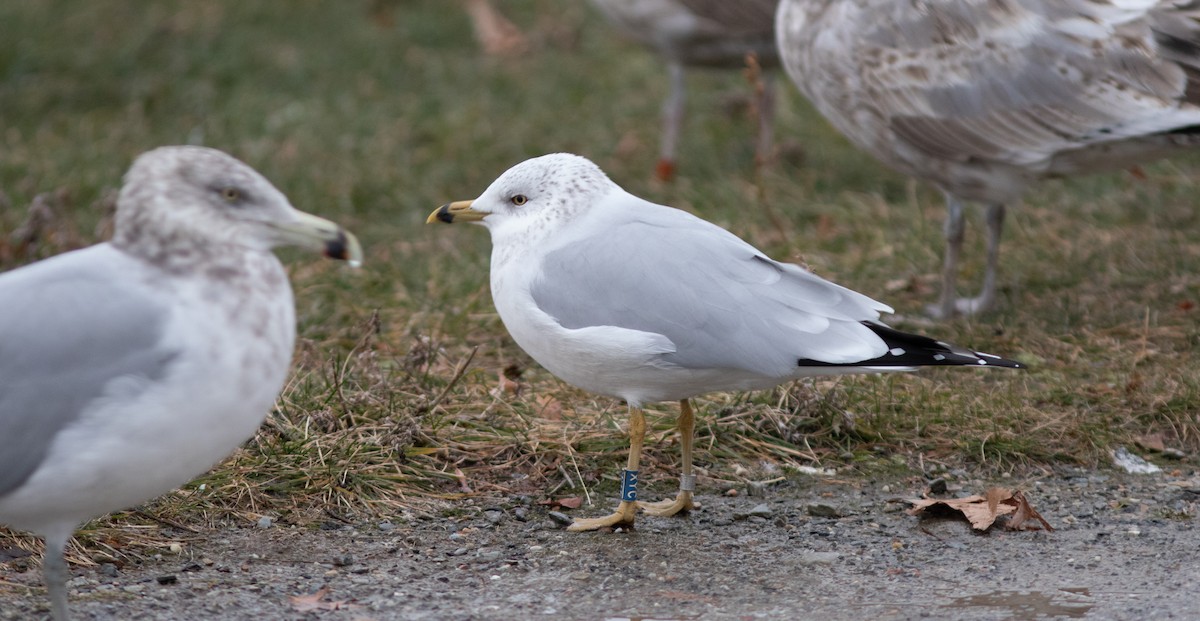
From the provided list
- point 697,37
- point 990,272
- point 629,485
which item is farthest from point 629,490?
point 697,37

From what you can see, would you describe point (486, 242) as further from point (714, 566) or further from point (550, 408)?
point (714, 566)

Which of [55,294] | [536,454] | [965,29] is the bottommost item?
[536,454]

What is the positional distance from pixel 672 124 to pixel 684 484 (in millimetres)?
3925

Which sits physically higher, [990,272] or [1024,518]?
[990,272]

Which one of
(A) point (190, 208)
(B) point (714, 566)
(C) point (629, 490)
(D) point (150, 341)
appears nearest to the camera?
(D) point (150, 341)

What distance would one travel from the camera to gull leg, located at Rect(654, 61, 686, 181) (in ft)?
23.9

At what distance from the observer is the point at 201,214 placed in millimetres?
2836

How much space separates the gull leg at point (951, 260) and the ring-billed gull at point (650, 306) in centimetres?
192

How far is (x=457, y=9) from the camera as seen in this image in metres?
10.2

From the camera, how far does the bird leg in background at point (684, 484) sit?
→ 3.82 metres

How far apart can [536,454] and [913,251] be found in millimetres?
2450

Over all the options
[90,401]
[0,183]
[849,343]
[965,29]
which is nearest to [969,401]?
[849,343]

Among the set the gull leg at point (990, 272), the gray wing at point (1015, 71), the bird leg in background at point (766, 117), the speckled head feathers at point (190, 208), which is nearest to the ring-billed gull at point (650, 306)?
the speckled head feathers at point (190, 208)

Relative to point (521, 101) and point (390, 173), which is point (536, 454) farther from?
point (521, 101)
